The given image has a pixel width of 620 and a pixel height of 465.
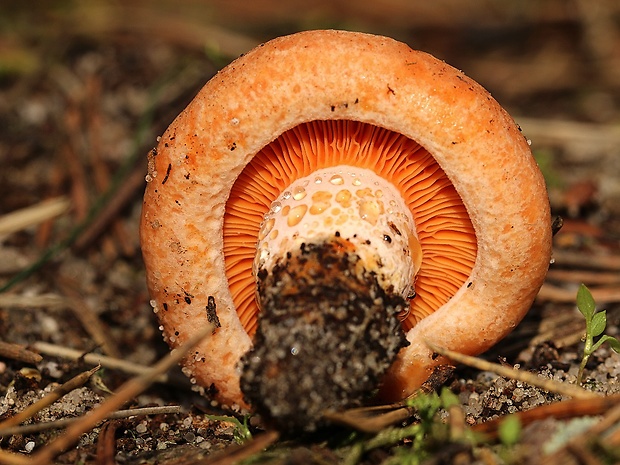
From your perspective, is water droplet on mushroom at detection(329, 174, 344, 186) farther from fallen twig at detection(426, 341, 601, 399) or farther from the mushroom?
fallen twig at detection(426, 341, 601, 399)

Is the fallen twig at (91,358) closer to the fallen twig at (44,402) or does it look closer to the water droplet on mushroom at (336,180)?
the fallen twig at (44,402)

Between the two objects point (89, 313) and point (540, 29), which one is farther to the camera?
point (540, 29)

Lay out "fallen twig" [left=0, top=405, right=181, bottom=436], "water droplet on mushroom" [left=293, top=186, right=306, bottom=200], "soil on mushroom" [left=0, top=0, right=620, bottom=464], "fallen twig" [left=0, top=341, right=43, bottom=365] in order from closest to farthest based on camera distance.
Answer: "fallen twig" [left=0, top=405, right=181, bottom=436], "water droplet on mushroom" [left=293, top=186, right=306, bottom=200], "soil on mushroom" [left=0, top=0, right=620, bottom=464], "fallen twig" [left=0, top=341, right=43, bottom=365]

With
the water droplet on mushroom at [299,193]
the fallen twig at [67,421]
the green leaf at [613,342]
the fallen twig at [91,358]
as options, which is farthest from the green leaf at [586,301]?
the fallen twig at [91,358]

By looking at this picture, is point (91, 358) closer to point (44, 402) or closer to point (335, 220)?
point (44, 402)

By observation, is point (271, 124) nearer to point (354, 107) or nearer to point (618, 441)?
point (354, 107)

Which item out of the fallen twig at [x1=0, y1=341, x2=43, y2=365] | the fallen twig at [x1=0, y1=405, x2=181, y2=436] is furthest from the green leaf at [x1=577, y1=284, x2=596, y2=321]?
the fallen twig at [x1=0, y1=341, x2=43, y2=365]

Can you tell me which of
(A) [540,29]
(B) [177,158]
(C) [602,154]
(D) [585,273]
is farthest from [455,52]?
(B) [177,158]
